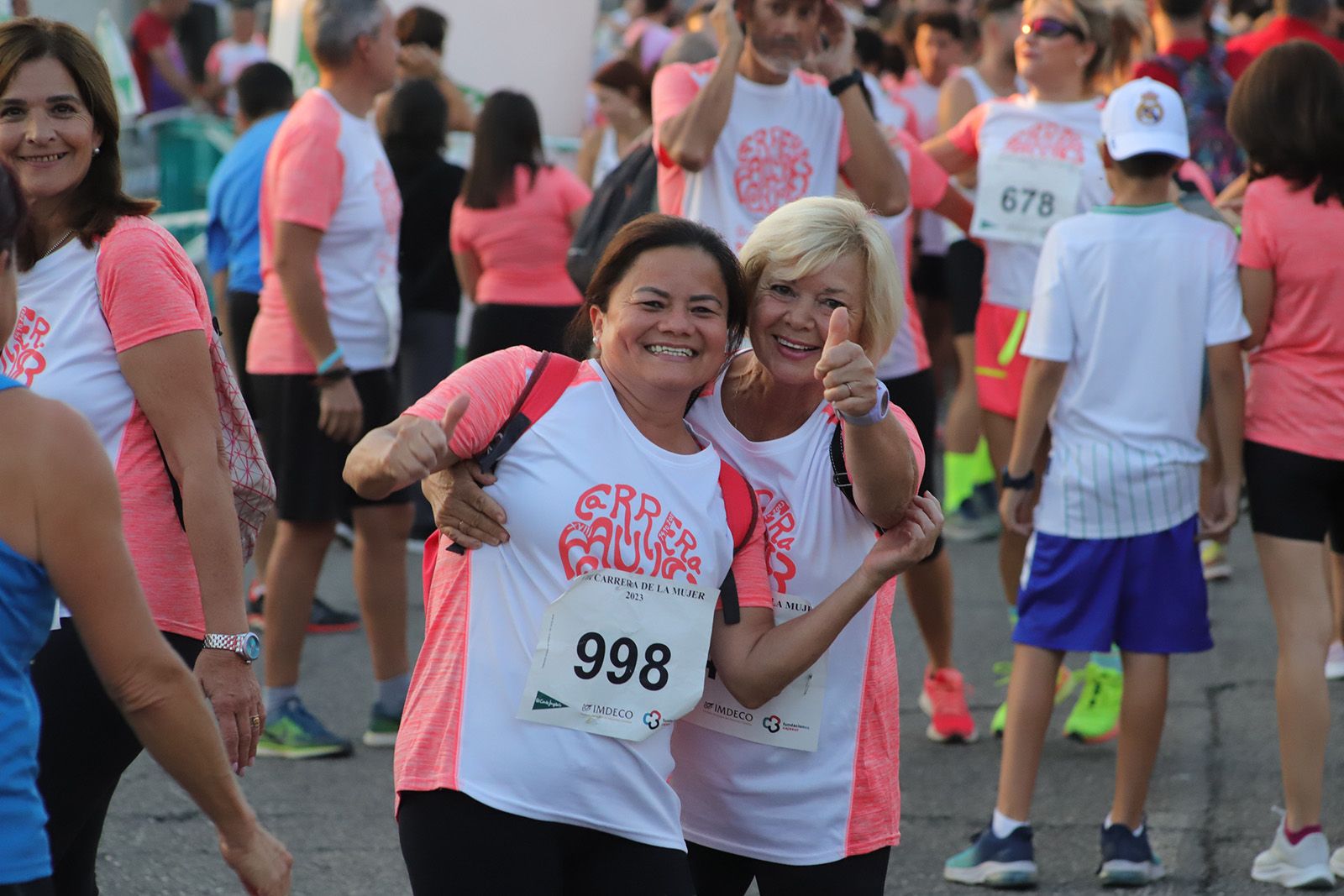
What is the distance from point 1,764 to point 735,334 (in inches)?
56.7

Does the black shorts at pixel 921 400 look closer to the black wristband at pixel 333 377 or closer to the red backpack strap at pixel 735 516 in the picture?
the black wristband at pixel 333 377

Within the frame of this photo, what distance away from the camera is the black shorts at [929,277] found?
988 cm

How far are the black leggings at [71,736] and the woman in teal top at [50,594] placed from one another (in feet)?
2.01

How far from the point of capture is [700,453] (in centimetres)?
274

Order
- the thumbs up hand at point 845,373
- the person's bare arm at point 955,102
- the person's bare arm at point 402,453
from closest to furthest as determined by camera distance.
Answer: the person's bare arm at point 402,453 < the thumbs up hand at point 845,373 < the person's bare arm at point 955,102

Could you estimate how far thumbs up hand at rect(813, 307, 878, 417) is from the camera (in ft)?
8.32

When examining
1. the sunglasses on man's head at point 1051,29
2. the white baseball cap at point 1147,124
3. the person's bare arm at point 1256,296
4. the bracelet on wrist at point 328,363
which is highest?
the sunglasses on man's head at point 1051,29

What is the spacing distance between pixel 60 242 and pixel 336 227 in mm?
2356

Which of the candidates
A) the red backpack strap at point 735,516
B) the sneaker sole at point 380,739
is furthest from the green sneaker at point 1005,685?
the red backpack strap at point 735,516

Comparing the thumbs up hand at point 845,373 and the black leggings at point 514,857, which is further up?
the thumbs up hand at point 845,373

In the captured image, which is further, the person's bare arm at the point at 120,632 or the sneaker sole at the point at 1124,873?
the sneaker sole at the point at 1124,873

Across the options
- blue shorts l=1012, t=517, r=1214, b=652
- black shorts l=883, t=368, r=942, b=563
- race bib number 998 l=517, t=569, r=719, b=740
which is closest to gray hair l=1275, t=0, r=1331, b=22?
black shorts l=883, t=368, r=942, b=563

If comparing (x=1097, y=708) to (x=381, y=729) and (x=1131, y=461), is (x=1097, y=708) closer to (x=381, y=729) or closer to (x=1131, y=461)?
(x=1131, y=461)

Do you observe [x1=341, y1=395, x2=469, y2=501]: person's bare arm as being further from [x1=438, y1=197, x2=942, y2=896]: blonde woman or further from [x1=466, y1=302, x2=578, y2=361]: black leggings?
[x1=466, y1=302, x2=578, y2=361]: black leggings
